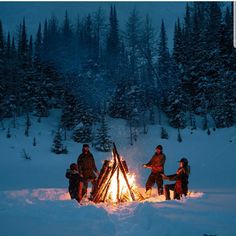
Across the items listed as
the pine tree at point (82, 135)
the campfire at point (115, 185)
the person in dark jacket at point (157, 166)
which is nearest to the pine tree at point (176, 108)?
the pine tree at point (82, 135)

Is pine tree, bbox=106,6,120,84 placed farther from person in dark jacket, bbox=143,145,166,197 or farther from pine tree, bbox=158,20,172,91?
person in dark jacket, bbox=143,145,166,197

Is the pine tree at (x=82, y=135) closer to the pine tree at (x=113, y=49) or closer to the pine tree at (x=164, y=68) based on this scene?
the pine tree at (x=113, y=49)

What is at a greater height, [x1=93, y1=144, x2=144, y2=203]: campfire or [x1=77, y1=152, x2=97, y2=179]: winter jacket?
[x1=77, y1=152, x2=97, y2=179]: winter jacket

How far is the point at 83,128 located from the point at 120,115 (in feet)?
21.8

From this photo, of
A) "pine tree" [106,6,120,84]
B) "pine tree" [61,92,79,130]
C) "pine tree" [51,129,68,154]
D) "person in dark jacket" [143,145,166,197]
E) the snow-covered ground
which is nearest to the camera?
the snow-covered ground

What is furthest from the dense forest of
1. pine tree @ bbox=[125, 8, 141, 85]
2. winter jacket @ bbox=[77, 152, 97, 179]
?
winter jacket @ bbox=[77, 152, 97, 179]

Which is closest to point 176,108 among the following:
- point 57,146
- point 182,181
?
point 57,146

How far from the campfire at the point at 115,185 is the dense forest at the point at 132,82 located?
44.5 ft

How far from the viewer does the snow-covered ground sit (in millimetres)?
5635

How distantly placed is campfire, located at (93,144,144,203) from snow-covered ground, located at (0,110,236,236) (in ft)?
1.76

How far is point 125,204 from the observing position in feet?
28.4

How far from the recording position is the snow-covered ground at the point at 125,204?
5.64 m

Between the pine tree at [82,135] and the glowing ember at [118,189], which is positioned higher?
the pine tree at [82,135]

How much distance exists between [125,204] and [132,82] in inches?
1043
